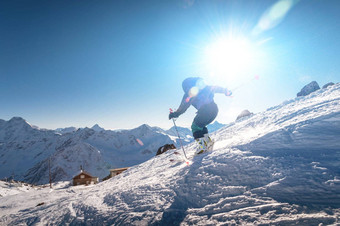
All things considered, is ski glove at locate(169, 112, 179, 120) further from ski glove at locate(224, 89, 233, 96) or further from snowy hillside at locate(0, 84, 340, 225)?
snowy hillside at locate(0, 84, 340, 225)

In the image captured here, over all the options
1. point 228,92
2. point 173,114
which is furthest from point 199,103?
point 228,92

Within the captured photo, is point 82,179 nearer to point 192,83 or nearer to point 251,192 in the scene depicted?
point 192,83

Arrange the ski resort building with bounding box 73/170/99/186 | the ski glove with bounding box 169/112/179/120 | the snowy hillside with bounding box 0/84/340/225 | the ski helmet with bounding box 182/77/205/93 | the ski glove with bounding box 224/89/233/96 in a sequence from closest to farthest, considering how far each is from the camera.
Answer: the snowy hillside with bounding box 0/84/340/225 → the ski helmet with bounding box 182/77/205/93 → the ski glove with bounding box 169/112/179/120 → the ski glove with bounding box 224/89/233/96 → the ski resort building with bounding box 73/170/99/186

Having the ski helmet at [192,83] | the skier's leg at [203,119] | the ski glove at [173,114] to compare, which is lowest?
the skier's leg at [203,119]

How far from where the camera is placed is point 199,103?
536cm

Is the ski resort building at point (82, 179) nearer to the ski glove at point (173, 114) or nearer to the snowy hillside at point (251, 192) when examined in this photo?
the ski glove at point (173, 114)

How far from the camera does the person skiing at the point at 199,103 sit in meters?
5.23

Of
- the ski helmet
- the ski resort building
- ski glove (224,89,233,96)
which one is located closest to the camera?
the ski helmet

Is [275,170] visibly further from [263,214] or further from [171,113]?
[171,113]

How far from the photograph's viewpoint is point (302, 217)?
1.43 metres

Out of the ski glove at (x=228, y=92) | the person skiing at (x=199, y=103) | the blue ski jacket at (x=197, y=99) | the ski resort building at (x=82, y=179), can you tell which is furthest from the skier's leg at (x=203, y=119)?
the ski resort building at (x=82, y=179)

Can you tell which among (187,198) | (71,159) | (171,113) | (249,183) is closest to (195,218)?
(187,198)

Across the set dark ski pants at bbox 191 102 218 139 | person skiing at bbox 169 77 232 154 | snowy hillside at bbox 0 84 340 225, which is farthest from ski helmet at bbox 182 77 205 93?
snowy hillside at bbox 0 84 340 225

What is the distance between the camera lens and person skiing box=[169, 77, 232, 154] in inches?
206
